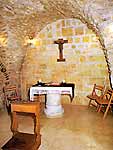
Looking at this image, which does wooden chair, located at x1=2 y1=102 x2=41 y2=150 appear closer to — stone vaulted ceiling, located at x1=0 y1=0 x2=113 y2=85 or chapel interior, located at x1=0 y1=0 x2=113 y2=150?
chapel interior, located at x1=0 y1=0 x2=113 y2=150

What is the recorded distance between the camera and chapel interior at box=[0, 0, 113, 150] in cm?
390

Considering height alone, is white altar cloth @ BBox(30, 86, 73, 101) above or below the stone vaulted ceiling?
below

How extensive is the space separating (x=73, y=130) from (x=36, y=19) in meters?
2.87

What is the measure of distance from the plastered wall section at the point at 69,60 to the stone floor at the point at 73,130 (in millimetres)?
909

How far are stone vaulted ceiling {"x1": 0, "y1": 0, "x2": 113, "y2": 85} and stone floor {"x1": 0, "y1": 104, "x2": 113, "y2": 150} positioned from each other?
1150 mm

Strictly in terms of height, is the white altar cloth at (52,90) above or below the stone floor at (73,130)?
above

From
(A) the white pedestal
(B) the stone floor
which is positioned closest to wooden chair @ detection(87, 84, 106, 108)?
(B) the stone floor

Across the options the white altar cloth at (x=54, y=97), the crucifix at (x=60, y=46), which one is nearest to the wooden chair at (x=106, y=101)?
the white altar cloth at (x=54, y=97)

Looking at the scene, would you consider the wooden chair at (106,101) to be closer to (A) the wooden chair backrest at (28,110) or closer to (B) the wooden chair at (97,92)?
(B) the wooden chair at (97,92)

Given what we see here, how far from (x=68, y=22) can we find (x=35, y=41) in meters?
1.10

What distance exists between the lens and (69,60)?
19.6 ft

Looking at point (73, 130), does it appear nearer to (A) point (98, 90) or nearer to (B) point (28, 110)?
(B) point (28, 110)

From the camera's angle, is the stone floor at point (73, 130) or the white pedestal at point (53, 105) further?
the white pedestal at point (53, 105)

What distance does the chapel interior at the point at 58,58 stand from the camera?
3.90 meters
